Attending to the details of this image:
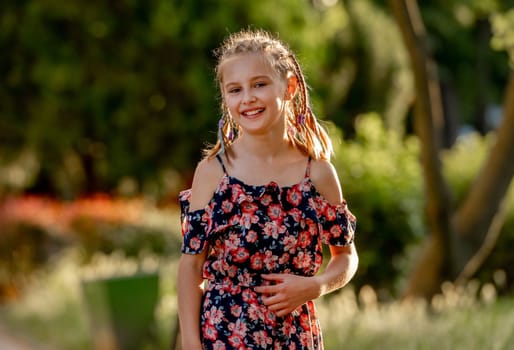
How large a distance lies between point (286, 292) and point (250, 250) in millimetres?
174

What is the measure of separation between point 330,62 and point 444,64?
9.06 meters

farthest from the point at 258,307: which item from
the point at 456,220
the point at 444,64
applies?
the point at 444,64

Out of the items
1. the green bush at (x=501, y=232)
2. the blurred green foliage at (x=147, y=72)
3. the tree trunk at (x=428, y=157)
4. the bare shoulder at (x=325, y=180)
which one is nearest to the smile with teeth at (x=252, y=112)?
the bare shoulder at (x=325, y=180)

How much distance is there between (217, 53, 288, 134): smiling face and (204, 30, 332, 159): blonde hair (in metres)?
0.03

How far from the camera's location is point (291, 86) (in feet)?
12.0

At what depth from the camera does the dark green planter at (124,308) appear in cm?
848

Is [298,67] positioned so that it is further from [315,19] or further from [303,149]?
[315,19]

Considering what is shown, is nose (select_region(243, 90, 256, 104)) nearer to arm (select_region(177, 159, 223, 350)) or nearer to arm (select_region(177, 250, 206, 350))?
arm (select_region(177, 159, 223, 350))

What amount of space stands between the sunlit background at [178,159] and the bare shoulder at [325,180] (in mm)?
2072

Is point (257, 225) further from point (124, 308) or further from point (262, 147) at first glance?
point (124, 308)

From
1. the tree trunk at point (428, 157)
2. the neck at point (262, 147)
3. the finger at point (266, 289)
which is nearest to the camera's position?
the finger at point (266, 289)

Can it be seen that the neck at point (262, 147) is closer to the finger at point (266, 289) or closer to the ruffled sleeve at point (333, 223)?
the ruffled sleeve at point (333, 223)

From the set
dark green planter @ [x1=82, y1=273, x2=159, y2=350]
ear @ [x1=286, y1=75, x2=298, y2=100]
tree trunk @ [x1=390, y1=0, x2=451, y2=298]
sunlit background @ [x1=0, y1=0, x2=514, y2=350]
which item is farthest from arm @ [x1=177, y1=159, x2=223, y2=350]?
tree trunk @ [x1=390, y1=0, x2=451, y2=298]

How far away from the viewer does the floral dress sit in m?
3.47
